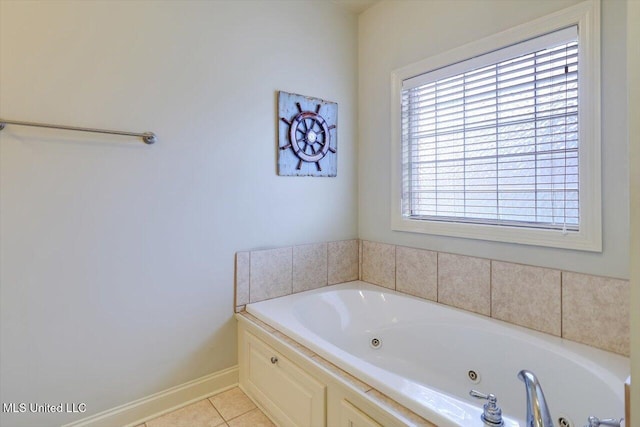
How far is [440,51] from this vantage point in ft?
6.98

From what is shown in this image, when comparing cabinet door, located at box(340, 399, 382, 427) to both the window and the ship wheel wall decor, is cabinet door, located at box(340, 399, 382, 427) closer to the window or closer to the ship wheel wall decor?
the window

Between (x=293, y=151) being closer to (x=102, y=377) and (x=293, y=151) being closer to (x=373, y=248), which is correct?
(x=373, y=248)

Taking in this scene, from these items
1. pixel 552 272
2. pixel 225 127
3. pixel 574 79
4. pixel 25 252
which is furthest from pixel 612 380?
pixel 25 252

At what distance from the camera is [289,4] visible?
7.55 feet

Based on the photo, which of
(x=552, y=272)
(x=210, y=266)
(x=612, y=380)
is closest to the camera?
(x=612, y=380)

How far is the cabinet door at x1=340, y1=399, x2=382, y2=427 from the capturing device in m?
1.26

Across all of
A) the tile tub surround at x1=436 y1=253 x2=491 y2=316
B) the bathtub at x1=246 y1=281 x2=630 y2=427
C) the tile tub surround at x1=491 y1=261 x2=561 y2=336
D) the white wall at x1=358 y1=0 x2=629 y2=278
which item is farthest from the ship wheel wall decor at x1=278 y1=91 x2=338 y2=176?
the tile tub surround at x1=491 y1=261 x2=561 y2=336

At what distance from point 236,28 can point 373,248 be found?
1.76 meters

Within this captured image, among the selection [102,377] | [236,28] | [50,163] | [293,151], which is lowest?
[102,377]

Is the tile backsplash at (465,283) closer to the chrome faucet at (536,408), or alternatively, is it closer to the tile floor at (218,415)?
the tile floor at (218,415)

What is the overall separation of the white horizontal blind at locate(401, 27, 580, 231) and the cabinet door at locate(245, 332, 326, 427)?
1.29m

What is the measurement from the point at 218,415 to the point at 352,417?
927mm

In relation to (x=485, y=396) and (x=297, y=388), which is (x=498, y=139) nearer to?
(x=485, y=396)

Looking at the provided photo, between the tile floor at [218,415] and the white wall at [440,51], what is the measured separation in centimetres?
141
